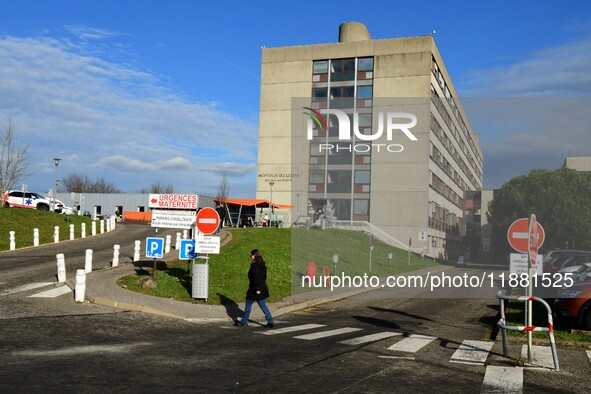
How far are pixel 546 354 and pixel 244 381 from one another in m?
6.02

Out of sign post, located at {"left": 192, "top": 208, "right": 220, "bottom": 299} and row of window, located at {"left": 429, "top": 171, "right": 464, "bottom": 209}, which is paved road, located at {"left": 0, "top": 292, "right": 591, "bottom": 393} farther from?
row of window, located at {"left": 429, "top": 171, "right": 464, "bottom": 209}

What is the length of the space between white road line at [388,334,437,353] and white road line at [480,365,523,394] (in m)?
1.79

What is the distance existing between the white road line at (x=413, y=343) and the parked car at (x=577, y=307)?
127 inches

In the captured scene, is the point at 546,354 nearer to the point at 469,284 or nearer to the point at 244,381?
the point at 244,381

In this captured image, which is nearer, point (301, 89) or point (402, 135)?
point (402, 135)

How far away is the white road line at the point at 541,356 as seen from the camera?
987cm

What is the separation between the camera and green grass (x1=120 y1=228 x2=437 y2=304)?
18.9 m

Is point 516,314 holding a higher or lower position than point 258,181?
lower

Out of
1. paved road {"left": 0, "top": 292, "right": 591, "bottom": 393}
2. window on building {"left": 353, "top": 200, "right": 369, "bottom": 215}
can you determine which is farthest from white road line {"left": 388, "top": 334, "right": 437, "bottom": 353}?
window on building {"left": 353, "top": 200, "right": 369, "bottom": 215}

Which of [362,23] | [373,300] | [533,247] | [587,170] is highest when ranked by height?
[362,23]

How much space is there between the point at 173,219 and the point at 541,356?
1160 centimetres

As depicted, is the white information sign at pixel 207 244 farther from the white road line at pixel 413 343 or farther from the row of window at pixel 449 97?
the row of window at pixel 449 97

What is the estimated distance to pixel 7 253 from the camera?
25688mm

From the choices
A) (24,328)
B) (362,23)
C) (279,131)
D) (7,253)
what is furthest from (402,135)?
(362,23)
